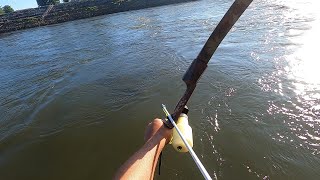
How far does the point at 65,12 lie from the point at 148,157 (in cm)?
2853

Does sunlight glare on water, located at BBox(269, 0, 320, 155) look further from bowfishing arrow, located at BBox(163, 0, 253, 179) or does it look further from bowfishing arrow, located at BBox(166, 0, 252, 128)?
bowfishing arrow, located at BBox(166, 0, 252, 128)

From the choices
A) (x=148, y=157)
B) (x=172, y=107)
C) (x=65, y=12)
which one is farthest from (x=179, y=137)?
(x=65, y=12)

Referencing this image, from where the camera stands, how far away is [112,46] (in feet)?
39.1

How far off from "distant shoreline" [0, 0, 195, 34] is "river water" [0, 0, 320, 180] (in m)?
16.9

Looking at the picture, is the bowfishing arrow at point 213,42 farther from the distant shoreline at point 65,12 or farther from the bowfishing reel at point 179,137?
the distant shoreline at point 65,12

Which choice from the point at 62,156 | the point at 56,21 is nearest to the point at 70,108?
the point at 62,156

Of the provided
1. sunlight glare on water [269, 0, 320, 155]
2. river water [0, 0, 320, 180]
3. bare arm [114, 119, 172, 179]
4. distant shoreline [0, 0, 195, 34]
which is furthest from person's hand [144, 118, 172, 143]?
distant shoreline [0, 0, 195, 34]

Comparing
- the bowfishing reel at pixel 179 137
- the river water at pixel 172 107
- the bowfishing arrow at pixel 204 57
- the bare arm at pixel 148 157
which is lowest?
the river water at pixel 172 107

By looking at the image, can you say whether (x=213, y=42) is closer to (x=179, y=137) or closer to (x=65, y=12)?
(x=179, y=137)

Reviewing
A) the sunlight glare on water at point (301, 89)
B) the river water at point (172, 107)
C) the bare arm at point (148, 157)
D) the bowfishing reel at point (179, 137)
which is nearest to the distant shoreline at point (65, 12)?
the river water at point (172, 107)

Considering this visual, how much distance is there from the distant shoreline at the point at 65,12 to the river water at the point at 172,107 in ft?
55.4

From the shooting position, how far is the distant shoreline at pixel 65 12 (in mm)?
25227

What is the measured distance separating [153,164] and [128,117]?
→ 11.6 feet

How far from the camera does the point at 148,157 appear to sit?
6.57 ft
